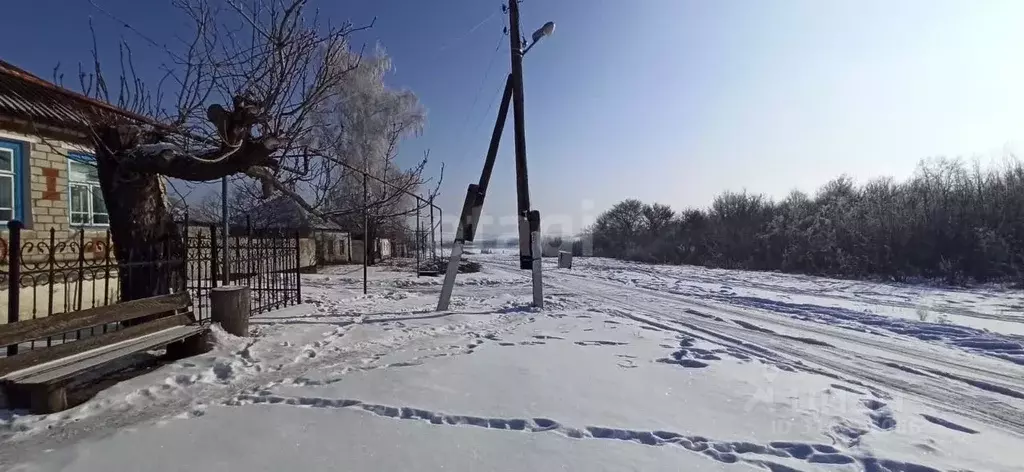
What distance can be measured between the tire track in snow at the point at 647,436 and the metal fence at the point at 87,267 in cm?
207

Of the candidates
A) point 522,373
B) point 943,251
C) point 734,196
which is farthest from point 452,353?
point 734,196

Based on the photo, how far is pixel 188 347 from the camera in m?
5.14

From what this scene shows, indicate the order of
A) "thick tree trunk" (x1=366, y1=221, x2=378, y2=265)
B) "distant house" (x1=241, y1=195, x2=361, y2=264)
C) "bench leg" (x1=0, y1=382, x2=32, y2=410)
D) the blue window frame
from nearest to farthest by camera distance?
"bench leg" (x1=0, y1=382, x2=32, y2=410), the blue window frame, "distant house" (x1=241, y1=195, x2=361, y2=264), "thick tree trunk" (x1=366, y1=221, x2=378, y2=265)

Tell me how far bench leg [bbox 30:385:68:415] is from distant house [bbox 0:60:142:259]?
4913 millimetres

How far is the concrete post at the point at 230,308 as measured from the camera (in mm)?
5848

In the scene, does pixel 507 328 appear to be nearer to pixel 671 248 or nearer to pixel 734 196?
pixel 671 248

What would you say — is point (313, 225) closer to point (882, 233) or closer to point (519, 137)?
point (519, 137)

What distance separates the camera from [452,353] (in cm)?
559

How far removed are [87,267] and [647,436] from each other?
485 centimetres

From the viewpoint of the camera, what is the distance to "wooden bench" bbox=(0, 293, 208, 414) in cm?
349

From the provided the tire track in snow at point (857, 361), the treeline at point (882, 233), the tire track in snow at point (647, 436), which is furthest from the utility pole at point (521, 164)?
the treeline at point (882, 233)

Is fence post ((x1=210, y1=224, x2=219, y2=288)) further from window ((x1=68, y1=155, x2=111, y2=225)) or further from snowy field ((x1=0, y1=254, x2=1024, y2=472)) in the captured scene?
window ((x1=68, y1=155, x2=111, y2=225))

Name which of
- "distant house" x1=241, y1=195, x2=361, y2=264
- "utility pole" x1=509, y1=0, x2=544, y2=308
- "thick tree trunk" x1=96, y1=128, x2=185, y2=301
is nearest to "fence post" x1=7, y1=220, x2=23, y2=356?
"thick tree trunk" x1=96, y1=128, x2=185, y2=301

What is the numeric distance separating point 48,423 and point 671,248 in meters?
34.5
